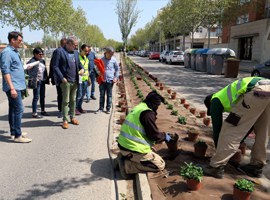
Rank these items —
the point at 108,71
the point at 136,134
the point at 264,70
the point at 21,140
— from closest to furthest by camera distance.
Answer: the point at 136,134 < the point at 21,140 < the point at 108,71 < the point at 264,70

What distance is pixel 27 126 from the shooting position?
6.75 meters

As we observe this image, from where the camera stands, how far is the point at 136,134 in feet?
13.0

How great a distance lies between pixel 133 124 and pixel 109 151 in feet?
4.71

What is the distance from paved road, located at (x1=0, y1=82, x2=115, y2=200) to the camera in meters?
3.82

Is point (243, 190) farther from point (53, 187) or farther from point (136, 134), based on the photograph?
point (53, 187)

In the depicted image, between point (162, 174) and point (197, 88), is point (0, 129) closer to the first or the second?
point (162, 174)

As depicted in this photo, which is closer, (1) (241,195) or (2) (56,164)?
(1) (241,195)

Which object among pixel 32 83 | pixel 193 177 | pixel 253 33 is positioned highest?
pixel 253 33

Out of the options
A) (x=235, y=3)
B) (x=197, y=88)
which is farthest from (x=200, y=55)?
(x=197, y=88)

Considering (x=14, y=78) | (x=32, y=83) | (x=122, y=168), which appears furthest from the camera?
(x=32, y=83)

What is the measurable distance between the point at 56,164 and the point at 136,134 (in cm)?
155

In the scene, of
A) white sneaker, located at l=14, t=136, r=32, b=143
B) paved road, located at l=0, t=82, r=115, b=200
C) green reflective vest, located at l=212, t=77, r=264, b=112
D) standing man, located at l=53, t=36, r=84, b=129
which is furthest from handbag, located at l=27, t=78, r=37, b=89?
green reflective vest, located at l=212, t=77, r=264, b=112

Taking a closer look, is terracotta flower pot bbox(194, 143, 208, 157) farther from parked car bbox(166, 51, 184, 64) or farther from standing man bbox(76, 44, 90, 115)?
parked car bbox(166, 51, 184, 64)

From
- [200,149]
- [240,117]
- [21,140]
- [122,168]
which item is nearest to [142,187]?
[122,168]
